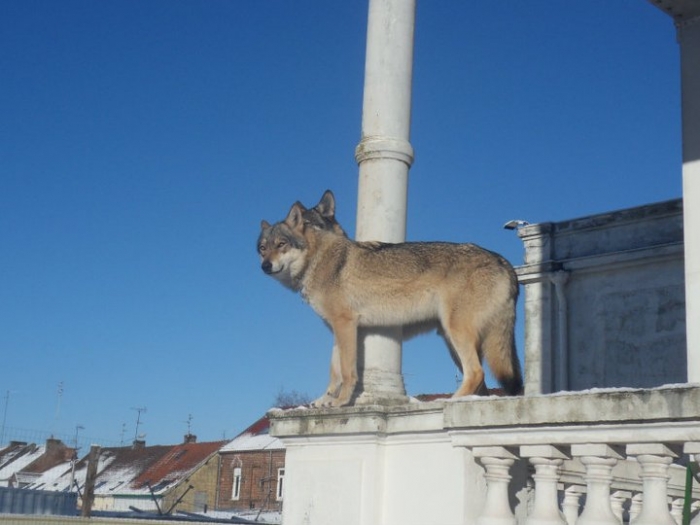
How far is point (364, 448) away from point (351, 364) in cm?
125

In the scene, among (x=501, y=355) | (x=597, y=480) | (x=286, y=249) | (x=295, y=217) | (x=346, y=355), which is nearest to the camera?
(x=597, y=480)

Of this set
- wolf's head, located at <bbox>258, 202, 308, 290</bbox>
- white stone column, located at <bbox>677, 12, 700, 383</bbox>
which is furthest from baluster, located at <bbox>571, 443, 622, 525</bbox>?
wolf's head, located at <bbox>258, 202, 308, 290</bbox>

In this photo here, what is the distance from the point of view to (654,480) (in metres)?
4.04

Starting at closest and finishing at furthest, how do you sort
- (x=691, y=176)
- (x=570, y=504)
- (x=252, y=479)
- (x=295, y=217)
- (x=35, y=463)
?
(x=570, y=504) → (x=691, y=176) → (x=295, y=217) → (x=252, y=479) → (x=35, y=463)

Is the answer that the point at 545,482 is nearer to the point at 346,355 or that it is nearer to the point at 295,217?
the point at 346,355

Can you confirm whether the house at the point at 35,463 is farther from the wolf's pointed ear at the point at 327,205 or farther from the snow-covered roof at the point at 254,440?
the wolf's pointed ear at the point at 327,205

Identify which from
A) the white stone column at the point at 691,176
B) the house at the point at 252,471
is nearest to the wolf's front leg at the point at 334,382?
the white stone column at the point at 691,176

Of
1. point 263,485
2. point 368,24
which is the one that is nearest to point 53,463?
point 263,485

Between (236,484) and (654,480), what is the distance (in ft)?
164

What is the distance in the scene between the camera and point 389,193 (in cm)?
779

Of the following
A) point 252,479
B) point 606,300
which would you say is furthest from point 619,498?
point 252,479

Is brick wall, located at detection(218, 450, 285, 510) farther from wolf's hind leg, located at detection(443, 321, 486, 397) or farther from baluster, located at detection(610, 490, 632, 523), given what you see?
baluster, located at detection(610, 490, 632, 523)

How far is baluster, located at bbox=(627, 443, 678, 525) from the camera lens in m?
3.95

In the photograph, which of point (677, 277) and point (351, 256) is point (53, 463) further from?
point (351, 256)
